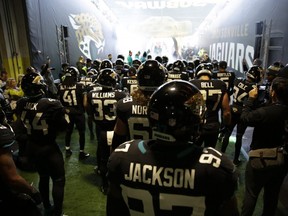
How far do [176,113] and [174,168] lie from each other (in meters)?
0.28

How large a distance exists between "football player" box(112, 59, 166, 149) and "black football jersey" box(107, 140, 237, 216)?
1.38 metres

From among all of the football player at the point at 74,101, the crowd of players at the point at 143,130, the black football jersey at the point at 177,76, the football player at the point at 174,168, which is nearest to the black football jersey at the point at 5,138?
the crowd of players at the point at 143,130

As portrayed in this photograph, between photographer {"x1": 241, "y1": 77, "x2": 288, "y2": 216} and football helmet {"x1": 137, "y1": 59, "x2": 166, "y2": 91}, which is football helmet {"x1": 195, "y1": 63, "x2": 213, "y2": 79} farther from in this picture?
football helmet {"x1": 137, "y1": 59, "x2": 166, "y2": 91}

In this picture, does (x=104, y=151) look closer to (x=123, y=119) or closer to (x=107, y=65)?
(x=123, y=119)

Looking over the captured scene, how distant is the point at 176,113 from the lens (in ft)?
4.22

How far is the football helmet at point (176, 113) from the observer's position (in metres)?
1.29

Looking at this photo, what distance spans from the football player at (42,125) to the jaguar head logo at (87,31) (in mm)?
10545

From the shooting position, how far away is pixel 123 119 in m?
2.87

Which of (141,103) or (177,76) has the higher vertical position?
(141,103)

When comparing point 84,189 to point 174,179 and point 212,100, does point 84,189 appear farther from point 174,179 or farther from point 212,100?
point 174,179

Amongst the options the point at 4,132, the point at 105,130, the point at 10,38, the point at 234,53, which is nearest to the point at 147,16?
the point at 234,53

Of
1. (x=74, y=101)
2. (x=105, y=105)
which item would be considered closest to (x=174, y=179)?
(x=105, y=105)

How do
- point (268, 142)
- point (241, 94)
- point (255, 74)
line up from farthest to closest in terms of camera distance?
point (241, 94) < point (255, 74) < point (268, 142)

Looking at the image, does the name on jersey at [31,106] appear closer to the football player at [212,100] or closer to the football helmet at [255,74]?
the football player at [212,100]
